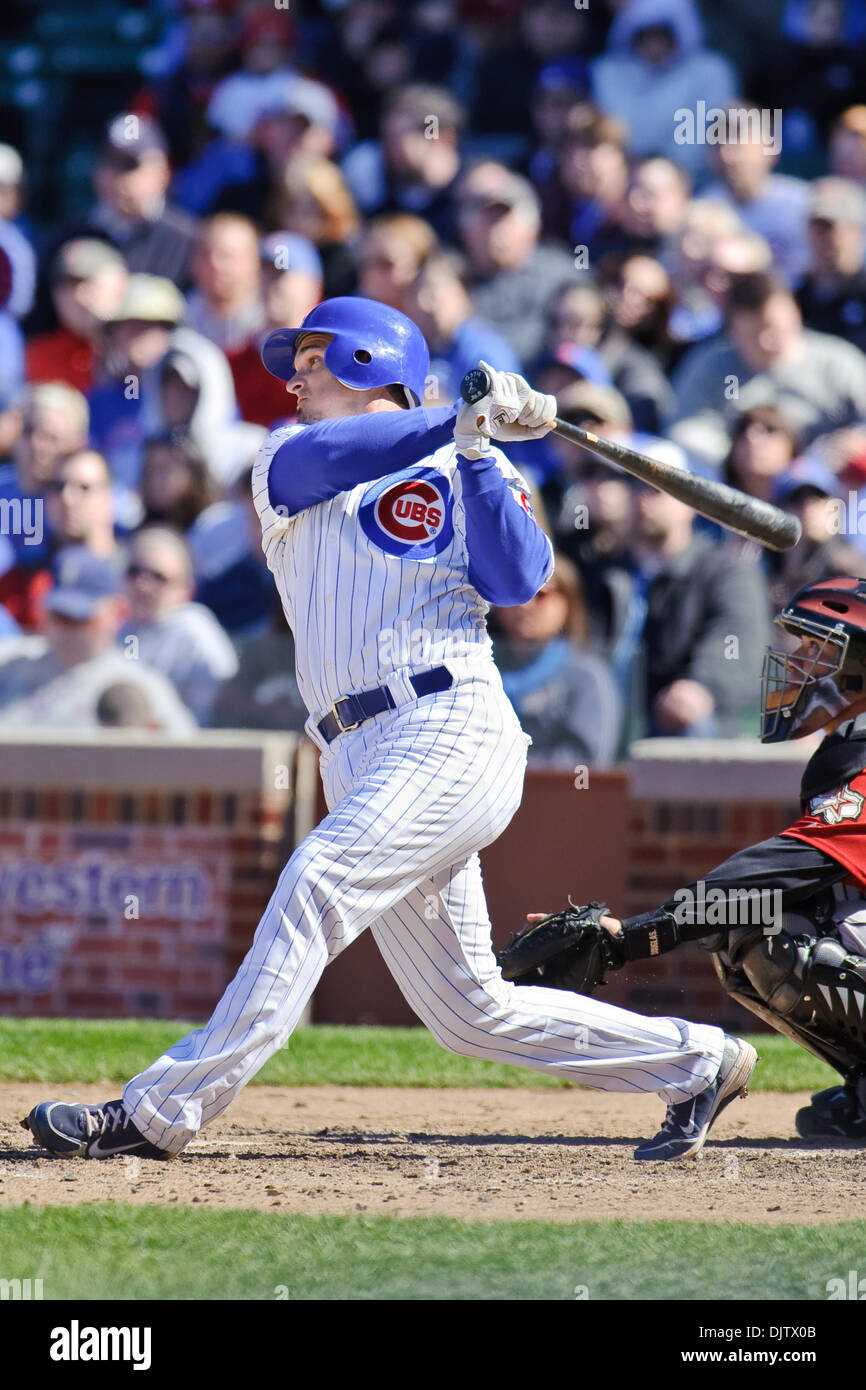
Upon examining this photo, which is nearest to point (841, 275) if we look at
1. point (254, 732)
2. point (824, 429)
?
point (824, 429)

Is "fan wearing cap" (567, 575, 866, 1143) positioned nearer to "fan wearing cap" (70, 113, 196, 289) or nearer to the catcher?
the catcher

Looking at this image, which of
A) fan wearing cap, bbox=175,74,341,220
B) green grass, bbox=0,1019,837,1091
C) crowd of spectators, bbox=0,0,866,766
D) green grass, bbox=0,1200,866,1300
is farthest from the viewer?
fan wearing cap, bbox=175,74,341,220

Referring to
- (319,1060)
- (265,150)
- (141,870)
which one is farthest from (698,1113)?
(265,150)

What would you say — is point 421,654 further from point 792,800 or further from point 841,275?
point 841,275

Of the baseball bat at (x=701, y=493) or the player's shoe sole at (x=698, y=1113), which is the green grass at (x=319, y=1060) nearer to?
the player's shoe sole at (x=698, y=1113)

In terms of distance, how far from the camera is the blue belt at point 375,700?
3.71 m

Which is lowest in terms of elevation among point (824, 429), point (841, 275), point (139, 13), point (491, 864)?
point (491, 864)

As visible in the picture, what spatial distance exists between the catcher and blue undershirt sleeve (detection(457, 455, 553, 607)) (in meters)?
0.86

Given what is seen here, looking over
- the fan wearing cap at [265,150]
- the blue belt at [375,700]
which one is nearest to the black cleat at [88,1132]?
the blue belt at [375,700]

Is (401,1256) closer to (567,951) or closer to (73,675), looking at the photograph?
(567,951)

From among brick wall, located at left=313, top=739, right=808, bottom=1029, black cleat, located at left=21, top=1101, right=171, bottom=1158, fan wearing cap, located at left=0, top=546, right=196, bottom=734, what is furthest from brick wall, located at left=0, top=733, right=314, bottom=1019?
black cleat, located at left=21, top=1101, right=171, bottom=1158

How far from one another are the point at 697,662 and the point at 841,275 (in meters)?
2.80

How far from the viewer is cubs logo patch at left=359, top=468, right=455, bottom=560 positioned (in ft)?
12.2

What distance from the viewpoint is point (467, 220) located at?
30.8 feet
